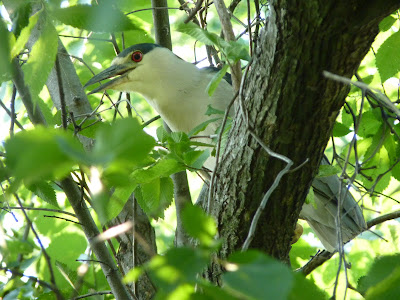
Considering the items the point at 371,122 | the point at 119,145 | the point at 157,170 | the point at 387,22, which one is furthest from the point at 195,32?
the point at 371,122

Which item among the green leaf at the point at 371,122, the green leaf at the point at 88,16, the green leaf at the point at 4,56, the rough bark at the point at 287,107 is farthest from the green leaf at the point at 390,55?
the green leaf at the point at 4,56

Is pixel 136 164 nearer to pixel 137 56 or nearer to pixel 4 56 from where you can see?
pixel 4 56

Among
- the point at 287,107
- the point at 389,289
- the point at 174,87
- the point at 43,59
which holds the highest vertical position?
the point at 43,59

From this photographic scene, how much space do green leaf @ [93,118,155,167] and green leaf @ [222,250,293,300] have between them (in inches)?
8.1

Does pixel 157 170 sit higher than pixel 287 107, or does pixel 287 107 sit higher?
pixel 287 107

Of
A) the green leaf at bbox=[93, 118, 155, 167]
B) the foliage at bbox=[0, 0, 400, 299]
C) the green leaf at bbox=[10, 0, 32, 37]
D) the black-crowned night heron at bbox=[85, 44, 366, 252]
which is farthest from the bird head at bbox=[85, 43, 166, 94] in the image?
the green leaf at bbox=[93, 118, 155, 167]

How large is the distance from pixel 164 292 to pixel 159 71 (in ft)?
7.85

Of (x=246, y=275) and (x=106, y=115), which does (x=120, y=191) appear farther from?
(x=106, y=115)

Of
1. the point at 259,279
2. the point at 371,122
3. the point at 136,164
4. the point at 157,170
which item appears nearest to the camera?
the point at 259,279

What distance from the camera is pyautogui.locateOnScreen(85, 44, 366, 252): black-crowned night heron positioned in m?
2.91

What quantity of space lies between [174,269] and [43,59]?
2.11ft

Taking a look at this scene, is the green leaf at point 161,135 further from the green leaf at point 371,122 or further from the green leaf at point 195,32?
the green leaf at point 371,122

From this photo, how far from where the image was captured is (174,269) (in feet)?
2.36

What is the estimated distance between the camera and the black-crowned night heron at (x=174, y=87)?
9.53 feet
